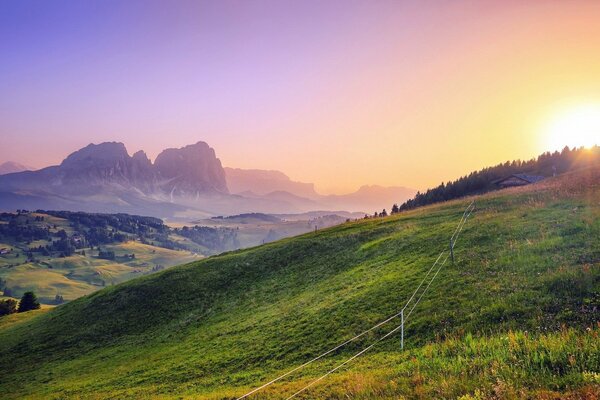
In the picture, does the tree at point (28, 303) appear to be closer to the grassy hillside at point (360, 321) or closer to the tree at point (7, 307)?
the tree at point (7, 307)

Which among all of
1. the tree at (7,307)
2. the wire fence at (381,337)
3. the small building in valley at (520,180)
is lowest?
the tree at (7,307)

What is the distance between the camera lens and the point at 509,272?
75.2ft

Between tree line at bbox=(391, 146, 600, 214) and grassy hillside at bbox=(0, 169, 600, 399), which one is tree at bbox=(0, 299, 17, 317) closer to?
grassy hillside at bbox=(0, 169, 600, 399)

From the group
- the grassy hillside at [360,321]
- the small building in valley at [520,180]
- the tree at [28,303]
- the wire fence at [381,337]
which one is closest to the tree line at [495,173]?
the small building in valley at [520,180]

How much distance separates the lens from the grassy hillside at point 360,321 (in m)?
12.9

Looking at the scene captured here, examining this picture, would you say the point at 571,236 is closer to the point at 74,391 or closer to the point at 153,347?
the point at 153,347

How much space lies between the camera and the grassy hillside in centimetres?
1289

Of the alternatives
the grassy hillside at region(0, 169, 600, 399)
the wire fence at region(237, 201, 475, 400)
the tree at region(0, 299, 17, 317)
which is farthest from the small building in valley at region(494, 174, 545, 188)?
the tree at region(0, 299, 17, 317)

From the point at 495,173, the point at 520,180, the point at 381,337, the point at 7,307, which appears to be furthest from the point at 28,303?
the point at 495,173

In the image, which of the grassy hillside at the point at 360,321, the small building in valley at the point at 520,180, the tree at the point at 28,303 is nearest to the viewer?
the grassy hillside at the point at 360,321

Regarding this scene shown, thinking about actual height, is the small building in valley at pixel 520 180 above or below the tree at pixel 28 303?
above

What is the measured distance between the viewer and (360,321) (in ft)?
83.4

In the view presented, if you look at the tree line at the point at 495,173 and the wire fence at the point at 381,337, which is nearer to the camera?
the wire fence at the point at 381,337

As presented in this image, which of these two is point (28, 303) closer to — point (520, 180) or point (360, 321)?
point (360, 321)
